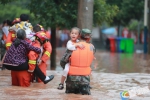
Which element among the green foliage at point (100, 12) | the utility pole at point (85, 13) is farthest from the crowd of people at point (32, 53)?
the green foliage at point (100, 12)

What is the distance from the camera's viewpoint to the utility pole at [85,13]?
1488 centimetres

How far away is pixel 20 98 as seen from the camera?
9.67 m

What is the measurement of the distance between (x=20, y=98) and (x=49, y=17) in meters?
10.2

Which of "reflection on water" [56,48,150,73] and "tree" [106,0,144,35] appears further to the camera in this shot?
"tree" [106,0,144,35]

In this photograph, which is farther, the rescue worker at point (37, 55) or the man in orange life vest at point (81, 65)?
the rescue worker at point (37, 55)

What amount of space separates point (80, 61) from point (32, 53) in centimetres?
203

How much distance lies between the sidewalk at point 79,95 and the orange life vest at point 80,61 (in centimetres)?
50

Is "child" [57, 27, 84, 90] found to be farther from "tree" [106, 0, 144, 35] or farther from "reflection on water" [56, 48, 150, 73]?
"tree" [106, 0, 144, 35]

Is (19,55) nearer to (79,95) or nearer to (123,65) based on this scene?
(79,95)

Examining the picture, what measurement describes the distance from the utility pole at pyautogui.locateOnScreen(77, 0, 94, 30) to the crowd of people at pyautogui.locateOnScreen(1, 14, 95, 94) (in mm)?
1944

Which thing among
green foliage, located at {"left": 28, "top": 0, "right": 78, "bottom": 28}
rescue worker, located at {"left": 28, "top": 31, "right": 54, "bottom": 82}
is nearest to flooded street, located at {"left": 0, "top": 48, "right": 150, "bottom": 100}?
rescue worker, located at {"left": 28, "top": 31, "right": 54, "bottom": 82}

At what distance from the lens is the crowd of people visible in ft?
33.8

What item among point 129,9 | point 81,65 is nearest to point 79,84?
point 81,65

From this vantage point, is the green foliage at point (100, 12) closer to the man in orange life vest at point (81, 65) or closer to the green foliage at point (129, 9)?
the man in orange life vest at point (81, 65)
